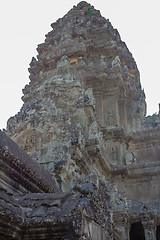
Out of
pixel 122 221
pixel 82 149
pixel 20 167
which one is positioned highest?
pixel 82 149

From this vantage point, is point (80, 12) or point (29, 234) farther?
point (80, 12)

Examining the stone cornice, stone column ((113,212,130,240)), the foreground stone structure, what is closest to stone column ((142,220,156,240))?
the foreground stone structure

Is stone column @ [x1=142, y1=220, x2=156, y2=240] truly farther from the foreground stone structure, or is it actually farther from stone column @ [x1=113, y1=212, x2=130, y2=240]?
stone column @ [x1=113, y1=212, x2=130, y2=240]

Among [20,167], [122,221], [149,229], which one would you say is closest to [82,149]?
[122,221]

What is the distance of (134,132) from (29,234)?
→ 42.7ft

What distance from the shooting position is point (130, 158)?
1416cm

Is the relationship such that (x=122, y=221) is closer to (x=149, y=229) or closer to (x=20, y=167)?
(x=149, y=229)

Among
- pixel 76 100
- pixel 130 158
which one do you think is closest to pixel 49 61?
pixel 76 100

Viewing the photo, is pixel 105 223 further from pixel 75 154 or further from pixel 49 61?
pixel 49 61

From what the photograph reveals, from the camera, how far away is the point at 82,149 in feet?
32.8

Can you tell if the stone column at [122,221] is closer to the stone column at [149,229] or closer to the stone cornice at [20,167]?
the stone column at [149,229]

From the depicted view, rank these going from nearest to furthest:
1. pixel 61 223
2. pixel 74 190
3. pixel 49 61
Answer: pixel 61 223 < pixel 74 190 < pixel 49 61

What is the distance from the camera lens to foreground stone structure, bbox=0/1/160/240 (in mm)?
2844

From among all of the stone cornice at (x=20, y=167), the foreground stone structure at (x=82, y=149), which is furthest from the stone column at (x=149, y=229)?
the stone cornice at (x=20, y=167)
